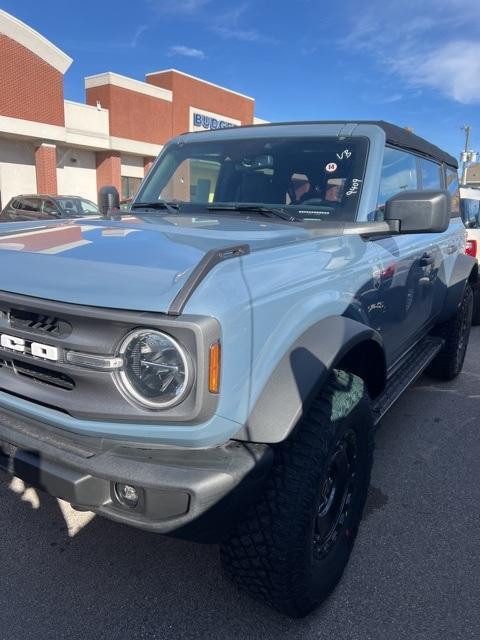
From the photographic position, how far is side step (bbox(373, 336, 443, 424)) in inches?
115

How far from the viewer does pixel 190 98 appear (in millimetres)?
27062

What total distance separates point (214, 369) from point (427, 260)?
2.49m

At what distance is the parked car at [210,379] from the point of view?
160cm

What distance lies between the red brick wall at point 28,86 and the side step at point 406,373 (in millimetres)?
19294

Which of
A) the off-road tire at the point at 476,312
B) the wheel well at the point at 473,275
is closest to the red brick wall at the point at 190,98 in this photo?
the off-road tire at the point at 476,312

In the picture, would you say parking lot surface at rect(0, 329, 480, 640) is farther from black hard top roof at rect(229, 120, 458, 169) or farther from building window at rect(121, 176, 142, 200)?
building window at rect(121, 176, 142, 200)

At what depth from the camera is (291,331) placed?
188cm

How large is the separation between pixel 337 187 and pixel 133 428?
5.97ft

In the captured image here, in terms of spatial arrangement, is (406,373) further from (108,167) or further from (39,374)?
(108,167)

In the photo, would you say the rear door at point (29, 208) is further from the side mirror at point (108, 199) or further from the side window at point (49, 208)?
the side mirror at point (108, 199)

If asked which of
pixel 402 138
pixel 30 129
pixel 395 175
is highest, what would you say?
pixel 30 129

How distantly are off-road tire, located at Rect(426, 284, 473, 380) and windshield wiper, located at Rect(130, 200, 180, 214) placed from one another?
2782 millimetres

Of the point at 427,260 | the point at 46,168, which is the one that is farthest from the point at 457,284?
the point at 46,168

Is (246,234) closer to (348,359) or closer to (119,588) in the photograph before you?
(348,359)
